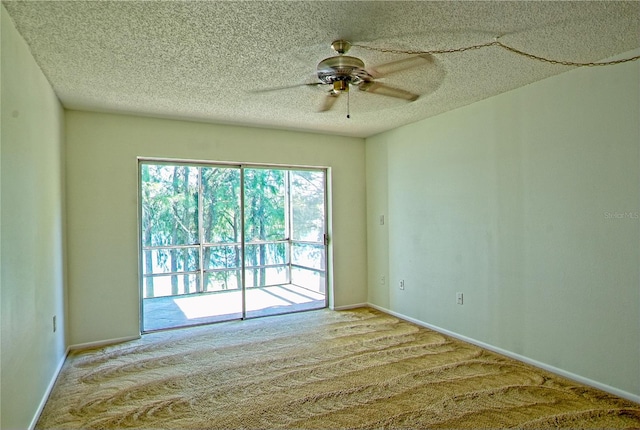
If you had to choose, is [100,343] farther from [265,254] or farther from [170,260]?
[265,254]

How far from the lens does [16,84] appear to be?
6.81 feet

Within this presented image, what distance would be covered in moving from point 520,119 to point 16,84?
3.56 metres

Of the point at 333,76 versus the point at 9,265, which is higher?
the point at 333,76

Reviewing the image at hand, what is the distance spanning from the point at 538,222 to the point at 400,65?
5.60 feet

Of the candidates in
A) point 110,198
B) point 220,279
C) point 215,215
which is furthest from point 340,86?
point 220,279

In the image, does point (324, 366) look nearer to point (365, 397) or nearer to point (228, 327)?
point (365, 397)

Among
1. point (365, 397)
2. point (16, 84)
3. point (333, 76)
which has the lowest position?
point (365, 397)

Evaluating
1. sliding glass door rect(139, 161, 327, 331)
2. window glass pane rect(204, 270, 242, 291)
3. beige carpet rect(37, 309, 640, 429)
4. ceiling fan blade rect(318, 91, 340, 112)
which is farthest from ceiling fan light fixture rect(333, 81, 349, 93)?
window glass pane rect(204, 270, 242, 291)

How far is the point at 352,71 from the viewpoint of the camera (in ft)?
8.08

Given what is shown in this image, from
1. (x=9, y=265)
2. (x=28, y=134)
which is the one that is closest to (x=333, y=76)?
(x=28, y=134)

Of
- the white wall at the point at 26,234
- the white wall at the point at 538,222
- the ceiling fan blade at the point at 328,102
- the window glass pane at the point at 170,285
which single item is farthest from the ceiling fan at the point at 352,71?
the window glass pane at the point at 170,285

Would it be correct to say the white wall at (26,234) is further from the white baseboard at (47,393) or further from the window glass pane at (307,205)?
the window glass pane at (307,205)

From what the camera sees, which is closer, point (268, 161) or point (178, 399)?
point (178, 399)

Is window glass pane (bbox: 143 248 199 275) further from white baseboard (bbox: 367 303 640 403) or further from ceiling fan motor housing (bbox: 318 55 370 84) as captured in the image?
ceiling fan motor housing (bbox: 318 55 370 84)
